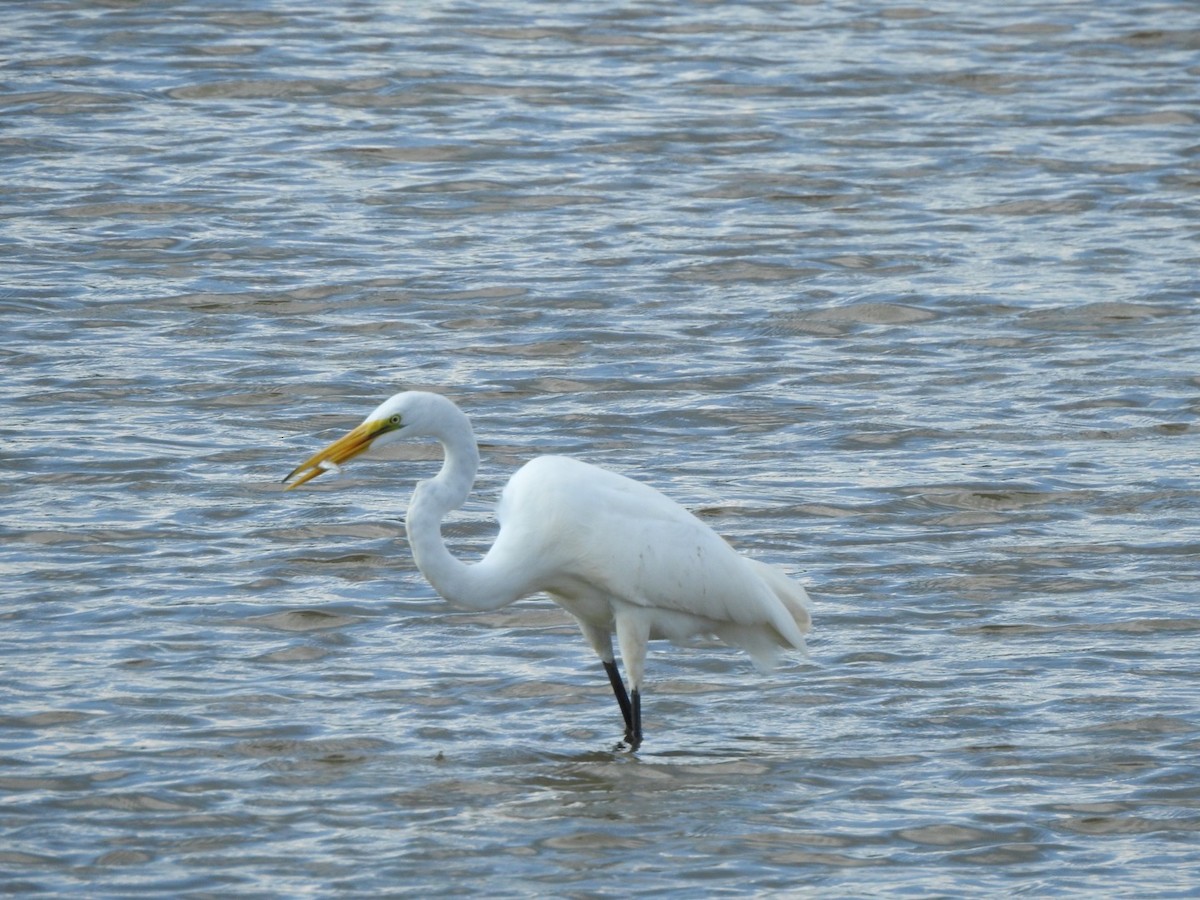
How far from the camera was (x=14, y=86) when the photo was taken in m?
15.4

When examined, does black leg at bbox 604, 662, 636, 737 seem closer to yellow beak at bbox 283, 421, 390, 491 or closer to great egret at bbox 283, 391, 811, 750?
great egret at bbox 283, 391, 811, 750

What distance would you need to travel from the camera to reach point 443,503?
6492 mm

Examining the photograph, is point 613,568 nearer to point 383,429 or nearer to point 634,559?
point 634,559

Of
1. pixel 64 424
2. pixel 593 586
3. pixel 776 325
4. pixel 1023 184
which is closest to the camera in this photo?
pixel 593 586

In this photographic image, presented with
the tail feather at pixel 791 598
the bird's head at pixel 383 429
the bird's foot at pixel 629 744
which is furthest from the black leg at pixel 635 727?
the bird's head at pixel 383 429

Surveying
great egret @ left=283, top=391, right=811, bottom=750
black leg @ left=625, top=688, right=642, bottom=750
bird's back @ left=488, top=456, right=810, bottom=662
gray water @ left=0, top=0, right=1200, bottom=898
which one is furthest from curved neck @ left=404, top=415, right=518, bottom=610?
black leg @ left=625, top=688, right=642, bottom=750

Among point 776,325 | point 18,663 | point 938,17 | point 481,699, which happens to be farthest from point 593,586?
point 938,17

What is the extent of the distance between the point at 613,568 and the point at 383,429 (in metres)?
0.91

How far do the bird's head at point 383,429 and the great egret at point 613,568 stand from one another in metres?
0.16

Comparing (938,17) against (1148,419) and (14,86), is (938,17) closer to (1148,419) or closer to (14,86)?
(14,86)

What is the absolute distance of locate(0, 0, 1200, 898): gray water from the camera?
6.25m

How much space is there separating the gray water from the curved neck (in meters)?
0.54

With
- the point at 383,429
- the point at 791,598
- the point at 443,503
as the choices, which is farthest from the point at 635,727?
the point at 383,429

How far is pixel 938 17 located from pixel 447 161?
5516 millimetres
